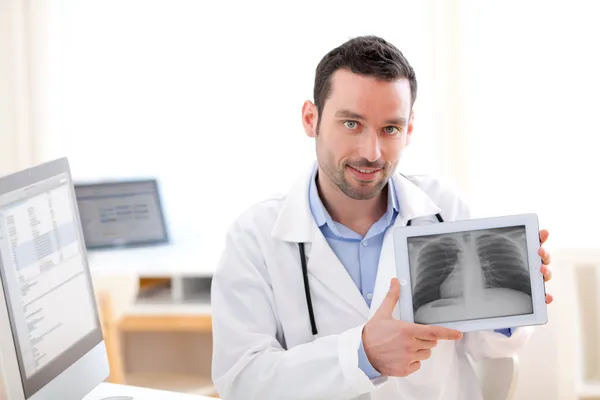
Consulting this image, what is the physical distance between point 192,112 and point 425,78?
0.91 m

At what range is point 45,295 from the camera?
→ 1290 millimetres

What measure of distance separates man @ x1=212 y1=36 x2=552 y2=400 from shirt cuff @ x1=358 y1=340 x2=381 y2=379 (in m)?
0.05

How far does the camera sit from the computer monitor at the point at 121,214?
297cm

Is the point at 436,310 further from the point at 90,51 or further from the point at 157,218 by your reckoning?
the point at 90,51

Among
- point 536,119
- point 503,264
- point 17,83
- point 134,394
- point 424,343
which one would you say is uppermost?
point 17,83

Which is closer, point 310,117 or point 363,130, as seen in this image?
point 363,130

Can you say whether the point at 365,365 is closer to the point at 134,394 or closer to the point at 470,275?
the point at 470,275

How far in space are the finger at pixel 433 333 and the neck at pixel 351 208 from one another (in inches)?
14.7

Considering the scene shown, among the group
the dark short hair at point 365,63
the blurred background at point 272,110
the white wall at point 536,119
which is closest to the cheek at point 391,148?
the dark short hair at point 365,63

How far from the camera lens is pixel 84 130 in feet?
10.6

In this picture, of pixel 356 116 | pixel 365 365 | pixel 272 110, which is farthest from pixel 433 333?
pixel 272 110

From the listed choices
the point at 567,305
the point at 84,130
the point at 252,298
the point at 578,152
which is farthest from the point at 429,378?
the point at 84,130

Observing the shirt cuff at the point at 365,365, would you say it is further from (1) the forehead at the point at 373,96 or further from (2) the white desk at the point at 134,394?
(1) the forehead at the point at 373,96

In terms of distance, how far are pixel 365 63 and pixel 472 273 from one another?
18.1 inches
